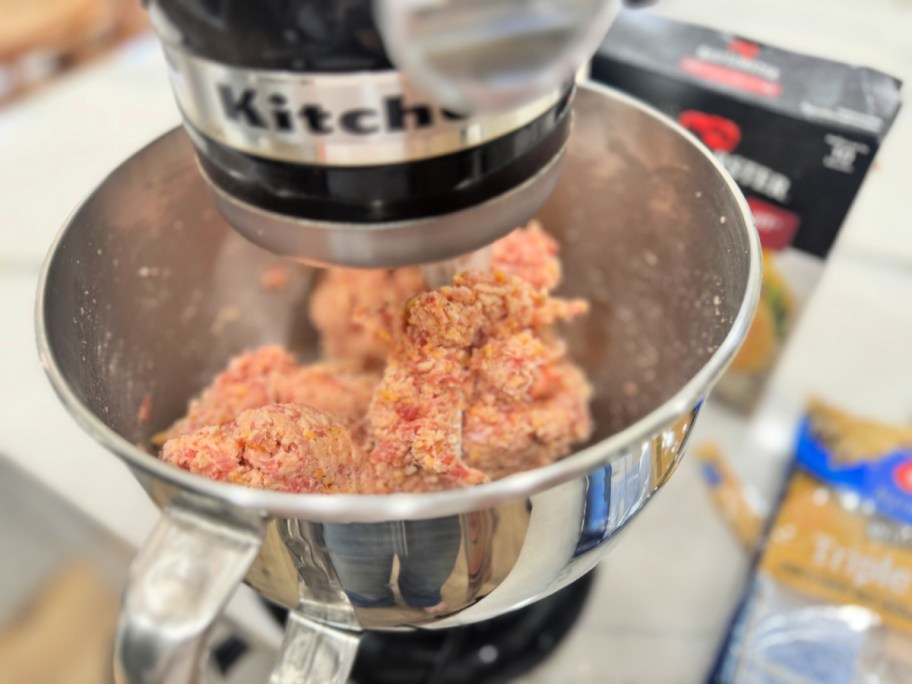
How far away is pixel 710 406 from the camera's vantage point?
31.0 inches

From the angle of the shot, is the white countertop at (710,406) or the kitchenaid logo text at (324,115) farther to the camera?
the white countertop at (710,406)

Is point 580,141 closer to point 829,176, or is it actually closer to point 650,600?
point 829,176

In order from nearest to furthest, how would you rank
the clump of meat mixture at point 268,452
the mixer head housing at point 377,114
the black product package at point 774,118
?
the mixer head housing at point 377,114, the clump of meat mixture at point 268,452, the black product package at point 774,118

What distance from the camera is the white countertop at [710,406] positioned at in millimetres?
632

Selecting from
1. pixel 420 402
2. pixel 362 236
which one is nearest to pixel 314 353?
pixel 420 402

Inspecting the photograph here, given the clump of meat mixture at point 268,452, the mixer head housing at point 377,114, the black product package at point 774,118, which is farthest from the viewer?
the black product package at point 774,118

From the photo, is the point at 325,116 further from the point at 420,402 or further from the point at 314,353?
the point at 314,353

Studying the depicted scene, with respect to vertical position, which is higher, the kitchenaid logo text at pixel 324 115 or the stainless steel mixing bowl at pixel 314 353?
the kitchenaid logo text at pixel 324 115

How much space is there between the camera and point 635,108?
54cm

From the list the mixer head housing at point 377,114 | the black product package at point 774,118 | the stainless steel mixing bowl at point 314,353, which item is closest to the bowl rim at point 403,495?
the stainless steel mixing bowl at point 314,353

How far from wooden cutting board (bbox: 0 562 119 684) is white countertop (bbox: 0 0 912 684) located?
6cm

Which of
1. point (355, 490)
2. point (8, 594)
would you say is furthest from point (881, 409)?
point (8, 594)

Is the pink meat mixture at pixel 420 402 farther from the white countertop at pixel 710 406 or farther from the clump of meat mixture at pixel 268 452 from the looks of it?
the white countertop at pixel 710 406

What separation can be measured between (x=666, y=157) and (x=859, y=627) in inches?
15.9
